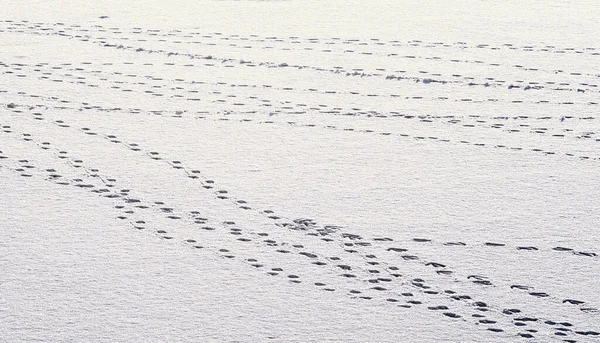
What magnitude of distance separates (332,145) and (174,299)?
2119 millimetres

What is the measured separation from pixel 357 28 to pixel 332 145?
2.88 m

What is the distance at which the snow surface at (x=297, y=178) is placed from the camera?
427 centimetres

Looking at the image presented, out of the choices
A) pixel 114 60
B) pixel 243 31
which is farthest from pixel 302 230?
pixel 243 31

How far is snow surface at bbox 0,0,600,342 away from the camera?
427 centimetres

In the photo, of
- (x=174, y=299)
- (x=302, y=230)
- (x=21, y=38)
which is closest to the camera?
(x=174, y=299)

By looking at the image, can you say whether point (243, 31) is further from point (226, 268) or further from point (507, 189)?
point (226, 268)

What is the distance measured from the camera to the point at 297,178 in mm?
5738

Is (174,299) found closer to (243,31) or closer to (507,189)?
(507,189)

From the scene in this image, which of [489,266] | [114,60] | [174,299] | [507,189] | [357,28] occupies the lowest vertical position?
[174,299]

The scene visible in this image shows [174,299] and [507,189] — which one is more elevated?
[507,189]

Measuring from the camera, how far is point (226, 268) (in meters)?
4.63

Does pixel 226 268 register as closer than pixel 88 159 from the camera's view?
Yes

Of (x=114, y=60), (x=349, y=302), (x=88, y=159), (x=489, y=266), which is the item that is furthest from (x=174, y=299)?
(x=114, y=60)

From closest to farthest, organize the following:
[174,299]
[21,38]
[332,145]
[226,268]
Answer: [174,299]
[226,268]
[332,145]
[21,38]
